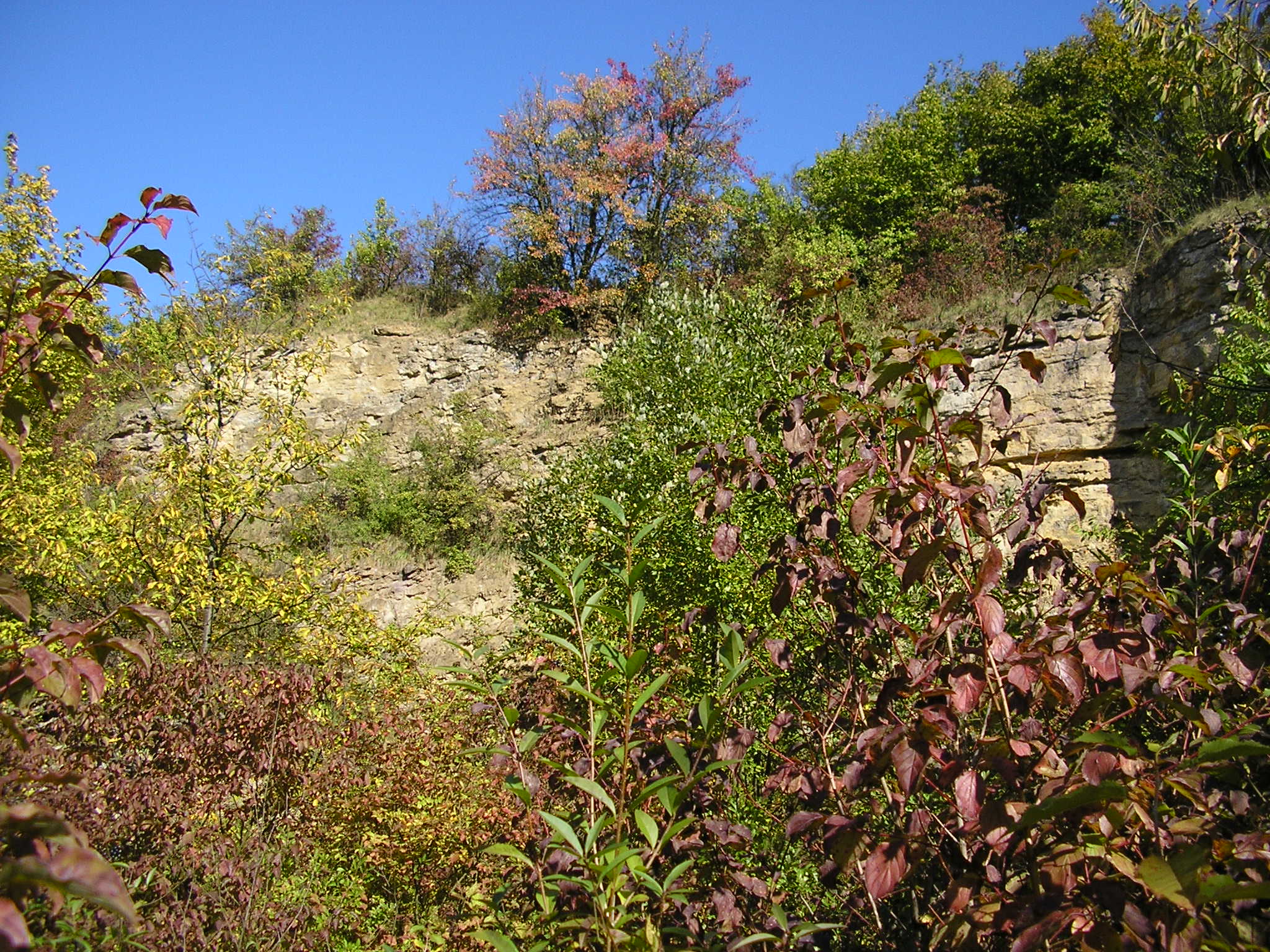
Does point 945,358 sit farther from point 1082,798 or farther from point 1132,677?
point 1082,798

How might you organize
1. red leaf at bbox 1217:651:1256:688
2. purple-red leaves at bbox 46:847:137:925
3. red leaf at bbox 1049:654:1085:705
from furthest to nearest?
red leaf at bbox 1217:651:1256:688, red leaf at bbox 1049:654:1085:705, purple-red leaves at bbox 46:847:137:925

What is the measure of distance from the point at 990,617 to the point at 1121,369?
11.2 m

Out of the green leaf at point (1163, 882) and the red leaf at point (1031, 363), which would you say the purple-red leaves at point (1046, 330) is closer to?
the red leaf at point (1031, 363)

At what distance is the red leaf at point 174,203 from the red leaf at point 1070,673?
186 cm

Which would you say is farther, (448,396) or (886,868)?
(448,396)

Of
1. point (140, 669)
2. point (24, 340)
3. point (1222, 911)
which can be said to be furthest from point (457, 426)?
point (1222, 911)

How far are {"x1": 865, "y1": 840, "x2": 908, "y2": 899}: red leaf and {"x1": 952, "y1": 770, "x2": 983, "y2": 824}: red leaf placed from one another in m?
0.12

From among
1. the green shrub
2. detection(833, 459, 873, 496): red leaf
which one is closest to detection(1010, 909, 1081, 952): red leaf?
detection(833, 459, 873, 496): red leaf

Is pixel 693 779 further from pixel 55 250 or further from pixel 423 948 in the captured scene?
pixel 55 250

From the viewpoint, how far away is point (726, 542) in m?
2.05

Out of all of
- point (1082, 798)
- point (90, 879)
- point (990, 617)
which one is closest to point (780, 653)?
point (990, 617)

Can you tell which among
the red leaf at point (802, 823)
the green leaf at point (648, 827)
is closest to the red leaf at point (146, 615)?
the green leaf at point (648, 827)

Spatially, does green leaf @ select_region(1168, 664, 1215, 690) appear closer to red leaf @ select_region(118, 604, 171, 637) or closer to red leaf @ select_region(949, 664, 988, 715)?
red leaf @ select_region(949, 664, 988, 715)

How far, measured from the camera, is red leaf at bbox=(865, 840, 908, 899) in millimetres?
1258
